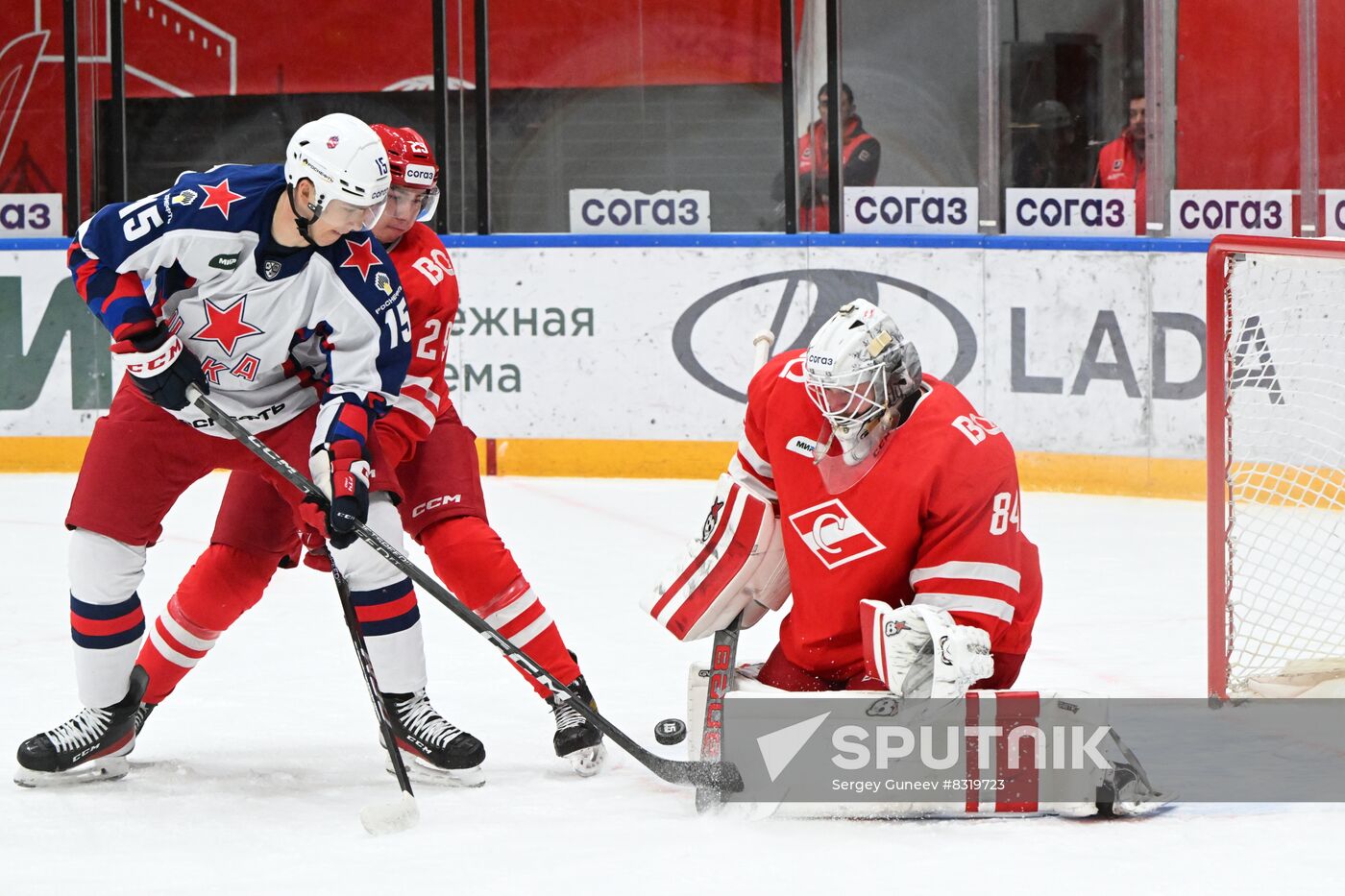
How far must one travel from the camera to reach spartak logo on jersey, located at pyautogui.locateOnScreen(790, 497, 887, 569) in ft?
8.73

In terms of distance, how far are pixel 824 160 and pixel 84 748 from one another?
4.07 meters

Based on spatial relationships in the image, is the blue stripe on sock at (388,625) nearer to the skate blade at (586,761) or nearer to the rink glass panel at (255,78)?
the skate blade at (586,761)

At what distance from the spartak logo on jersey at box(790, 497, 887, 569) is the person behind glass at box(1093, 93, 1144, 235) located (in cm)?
359

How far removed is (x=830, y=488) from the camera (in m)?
2.68

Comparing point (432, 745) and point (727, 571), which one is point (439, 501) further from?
point (727, 571)

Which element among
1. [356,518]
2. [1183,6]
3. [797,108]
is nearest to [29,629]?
[356,518]

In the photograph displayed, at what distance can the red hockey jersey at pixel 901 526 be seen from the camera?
2578mm

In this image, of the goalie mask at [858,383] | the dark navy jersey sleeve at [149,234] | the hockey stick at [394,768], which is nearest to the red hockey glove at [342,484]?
the hockey stick at [394,768]

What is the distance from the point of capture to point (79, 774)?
2969mm

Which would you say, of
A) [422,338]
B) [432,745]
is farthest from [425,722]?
[422,338]

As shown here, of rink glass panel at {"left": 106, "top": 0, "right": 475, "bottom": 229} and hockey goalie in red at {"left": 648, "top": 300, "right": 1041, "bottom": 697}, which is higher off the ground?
rink glass panel at {"left": 106, "top": 0, "right": 475, "bottom": 229}

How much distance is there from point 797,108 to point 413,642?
3992 millimetres

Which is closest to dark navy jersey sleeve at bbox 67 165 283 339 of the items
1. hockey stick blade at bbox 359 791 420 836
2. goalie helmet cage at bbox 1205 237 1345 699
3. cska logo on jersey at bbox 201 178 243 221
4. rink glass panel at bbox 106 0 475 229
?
cska logo on jersey at bbox 201 178 243 221

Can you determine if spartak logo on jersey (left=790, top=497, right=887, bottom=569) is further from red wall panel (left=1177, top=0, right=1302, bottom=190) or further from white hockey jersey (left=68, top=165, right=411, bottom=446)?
red wall panel (left=1177, top=0, right=1302, bottom=190)
